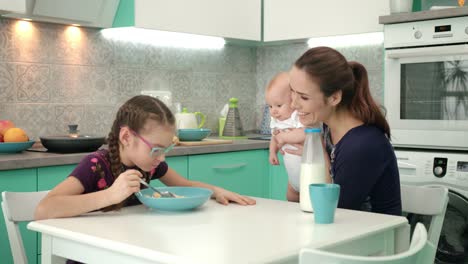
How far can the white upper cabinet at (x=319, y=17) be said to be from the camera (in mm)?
3594

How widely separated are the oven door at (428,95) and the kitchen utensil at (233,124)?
3.60 feet

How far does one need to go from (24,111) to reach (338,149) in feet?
6.11

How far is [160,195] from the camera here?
6.07 ft

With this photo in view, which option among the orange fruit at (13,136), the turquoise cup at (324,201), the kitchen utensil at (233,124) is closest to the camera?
the turquoise cup at (324,201)

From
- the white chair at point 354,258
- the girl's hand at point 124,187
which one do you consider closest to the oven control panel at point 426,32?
the girl's hand at point 124,187

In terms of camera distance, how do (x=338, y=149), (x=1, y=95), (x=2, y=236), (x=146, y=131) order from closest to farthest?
(x=146, y=131) → (x=338, y=149) → (x=2, y=236) → (x=1, y=95)

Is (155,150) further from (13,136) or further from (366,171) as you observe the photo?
(13,136)

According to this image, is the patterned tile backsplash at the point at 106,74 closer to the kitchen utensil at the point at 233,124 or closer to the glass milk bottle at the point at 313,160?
the kitchen utensil at the point at 233,124

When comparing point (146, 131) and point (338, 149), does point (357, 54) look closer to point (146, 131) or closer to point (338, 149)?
point (338, 149)

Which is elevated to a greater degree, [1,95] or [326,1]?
[326,1]

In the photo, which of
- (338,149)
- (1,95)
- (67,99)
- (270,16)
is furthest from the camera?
(270,16)

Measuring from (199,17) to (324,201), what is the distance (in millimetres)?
2346

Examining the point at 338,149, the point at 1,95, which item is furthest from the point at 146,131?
the point at 1,95

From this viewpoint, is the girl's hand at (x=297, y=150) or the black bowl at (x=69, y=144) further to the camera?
the black bowl at (x=69, y=144)
